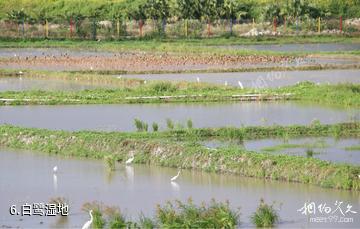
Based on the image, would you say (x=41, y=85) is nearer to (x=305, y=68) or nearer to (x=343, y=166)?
(x=305, y=68)

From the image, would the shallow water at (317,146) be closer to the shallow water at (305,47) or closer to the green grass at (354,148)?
the green grass at (354,148)

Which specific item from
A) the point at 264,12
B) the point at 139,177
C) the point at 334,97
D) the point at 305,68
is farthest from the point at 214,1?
the point at 139,177

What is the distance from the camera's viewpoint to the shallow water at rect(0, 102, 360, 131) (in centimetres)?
1780

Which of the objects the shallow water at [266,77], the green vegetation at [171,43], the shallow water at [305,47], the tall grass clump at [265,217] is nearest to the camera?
the tall grass clump at [265,217]

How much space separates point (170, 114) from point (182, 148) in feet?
14.8

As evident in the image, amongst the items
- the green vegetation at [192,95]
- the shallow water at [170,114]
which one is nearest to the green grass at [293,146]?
the shallow water at [170,114]

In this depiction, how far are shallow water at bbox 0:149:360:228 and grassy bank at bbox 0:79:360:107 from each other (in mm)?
6298

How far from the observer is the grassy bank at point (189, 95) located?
20823 mm

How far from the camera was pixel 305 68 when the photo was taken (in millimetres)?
28328

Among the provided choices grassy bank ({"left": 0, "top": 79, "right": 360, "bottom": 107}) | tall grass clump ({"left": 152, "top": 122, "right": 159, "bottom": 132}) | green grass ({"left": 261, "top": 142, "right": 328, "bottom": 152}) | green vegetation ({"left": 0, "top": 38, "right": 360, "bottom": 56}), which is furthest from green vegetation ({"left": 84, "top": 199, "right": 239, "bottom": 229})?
green vegetation ({"left": 0, "top": 38, "right": 360, "bottom": 56})

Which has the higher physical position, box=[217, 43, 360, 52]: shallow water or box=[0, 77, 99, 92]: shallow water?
box=[0, 77, 99, 92]: shallow water

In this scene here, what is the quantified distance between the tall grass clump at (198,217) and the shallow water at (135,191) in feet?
1.14

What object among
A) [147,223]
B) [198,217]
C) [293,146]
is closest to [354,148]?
[293,146]

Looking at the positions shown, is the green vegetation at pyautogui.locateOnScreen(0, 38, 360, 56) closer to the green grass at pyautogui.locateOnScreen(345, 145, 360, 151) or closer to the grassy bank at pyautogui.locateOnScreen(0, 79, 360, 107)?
the grassy bank at pyautogui.locateOnScreen(0, 79, 360, 107)
